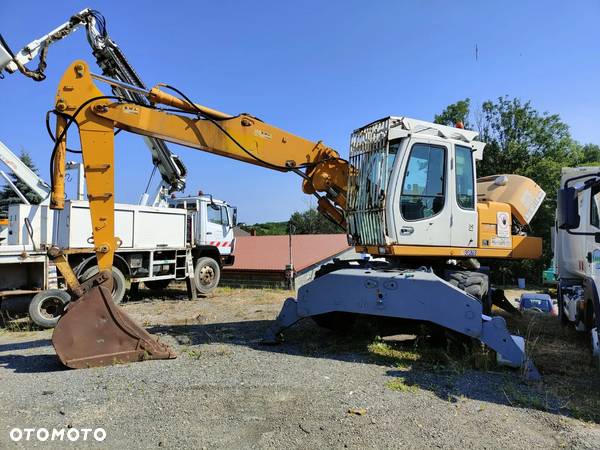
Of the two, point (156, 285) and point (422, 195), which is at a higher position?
point (422, 195)

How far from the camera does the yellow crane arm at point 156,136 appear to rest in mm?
5848

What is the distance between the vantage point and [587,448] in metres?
3.53

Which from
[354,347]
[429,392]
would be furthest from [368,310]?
[429,392]

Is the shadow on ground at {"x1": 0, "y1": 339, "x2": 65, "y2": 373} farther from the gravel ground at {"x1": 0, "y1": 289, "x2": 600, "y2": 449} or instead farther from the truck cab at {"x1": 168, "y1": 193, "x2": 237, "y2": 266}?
the truck cab at {"x1": 168, "y1": 193, "x2": 237, "y2": 266}

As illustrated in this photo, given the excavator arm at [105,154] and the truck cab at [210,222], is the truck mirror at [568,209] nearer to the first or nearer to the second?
the excavator arm at [105,154]

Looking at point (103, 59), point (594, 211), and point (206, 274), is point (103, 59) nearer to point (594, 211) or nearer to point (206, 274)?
point (206, 274)

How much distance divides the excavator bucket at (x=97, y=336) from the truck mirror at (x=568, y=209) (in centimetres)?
504

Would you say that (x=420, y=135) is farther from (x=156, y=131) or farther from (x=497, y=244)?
(x=156, y=131)

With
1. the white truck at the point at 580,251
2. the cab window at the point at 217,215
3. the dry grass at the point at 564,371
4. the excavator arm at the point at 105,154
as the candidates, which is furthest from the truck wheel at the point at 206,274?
the white truck at the point at 580,251

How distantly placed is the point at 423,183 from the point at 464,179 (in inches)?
27.4

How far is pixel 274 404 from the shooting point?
172 inches

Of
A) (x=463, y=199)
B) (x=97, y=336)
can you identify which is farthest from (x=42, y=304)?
(x=463, y=199)

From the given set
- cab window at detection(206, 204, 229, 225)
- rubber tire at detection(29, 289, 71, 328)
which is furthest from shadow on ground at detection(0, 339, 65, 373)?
cab window at detection(206, 204, 229, 225)

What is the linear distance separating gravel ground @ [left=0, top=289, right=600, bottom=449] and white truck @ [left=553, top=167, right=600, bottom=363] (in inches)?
69.3
